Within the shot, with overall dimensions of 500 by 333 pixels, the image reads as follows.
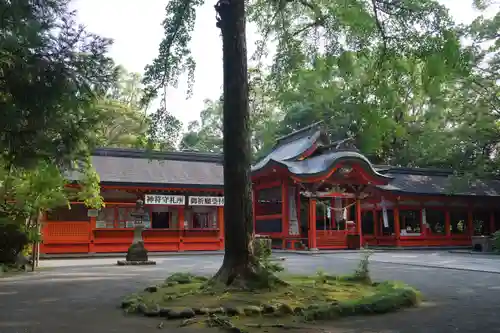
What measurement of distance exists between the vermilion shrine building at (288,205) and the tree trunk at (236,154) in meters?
10.9

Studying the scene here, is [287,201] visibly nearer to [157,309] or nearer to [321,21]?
[321,21]

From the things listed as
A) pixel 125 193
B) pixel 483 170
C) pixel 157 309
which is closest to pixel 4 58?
pixel 157 309

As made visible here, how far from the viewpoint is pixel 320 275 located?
939 centimetres

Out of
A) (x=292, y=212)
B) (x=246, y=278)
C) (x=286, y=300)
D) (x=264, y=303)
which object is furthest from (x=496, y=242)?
(x=264, y=303)

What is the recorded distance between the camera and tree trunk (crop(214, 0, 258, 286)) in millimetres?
8070

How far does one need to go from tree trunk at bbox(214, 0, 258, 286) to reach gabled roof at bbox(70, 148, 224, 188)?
1270cm

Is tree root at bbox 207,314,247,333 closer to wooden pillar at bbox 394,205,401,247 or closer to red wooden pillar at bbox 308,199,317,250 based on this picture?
red wooden pillar at bbox 308,199,317,250

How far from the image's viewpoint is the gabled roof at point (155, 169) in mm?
21891

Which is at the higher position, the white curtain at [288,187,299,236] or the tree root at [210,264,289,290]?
the white curtain at [288,187,299,236]

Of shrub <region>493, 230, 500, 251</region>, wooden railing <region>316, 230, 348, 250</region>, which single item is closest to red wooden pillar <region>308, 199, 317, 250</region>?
wooden railing <region>316, 230, 348, 250</region>

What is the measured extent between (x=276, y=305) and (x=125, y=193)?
17.3 meters

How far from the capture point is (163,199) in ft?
73.1

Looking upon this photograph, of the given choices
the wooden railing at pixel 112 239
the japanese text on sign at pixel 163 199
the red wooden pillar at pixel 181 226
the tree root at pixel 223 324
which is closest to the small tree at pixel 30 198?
the wooden railing at pixel 112 239

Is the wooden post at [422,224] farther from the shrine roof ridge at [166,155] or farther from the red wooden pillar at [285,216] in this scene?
the shrine roof ridge at [166,155]
